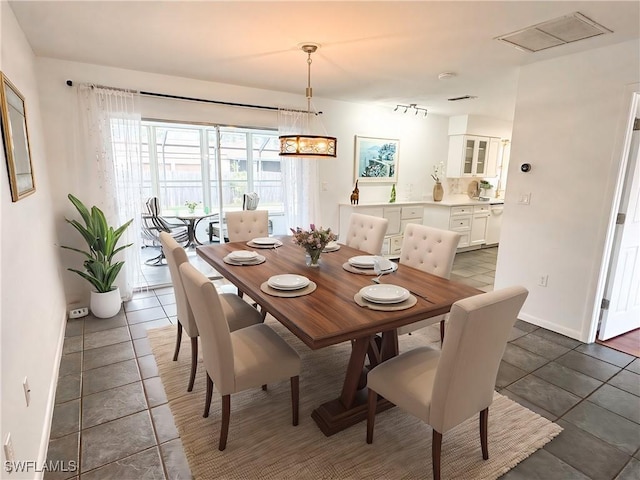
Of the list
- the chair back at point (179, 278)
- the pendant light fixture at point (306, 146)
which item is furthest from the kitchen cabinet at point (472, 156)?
the chair back at point (179, 278)

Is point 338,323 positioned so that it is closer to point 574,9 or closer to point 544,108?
point 574,9

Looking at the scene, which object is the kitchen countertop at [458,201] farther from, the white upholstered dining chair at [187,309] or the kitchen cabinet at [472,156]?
the white upholstered dining chair at [187,309]

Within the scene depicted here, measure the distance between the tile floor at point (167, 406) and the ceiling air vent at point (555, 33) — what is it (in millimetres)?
2415

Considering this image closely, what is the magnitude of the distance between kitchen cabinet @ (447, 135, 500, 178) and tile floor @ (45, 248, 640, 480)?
369cm

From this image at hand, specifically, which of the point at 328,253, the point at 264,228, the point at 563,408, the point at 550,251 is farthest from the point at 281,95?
the point at 563,408

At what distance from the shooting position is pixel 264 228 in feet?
12.1

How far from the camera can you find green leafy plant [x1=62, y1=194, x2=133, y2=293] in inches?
126

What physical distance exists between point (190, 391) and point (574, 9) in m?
3.37

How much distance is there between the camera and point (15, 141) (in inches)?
76.5

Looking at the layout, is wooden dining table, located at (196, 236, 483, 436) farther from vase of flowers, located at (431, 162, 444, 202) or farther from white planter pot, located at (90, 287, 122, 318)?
vase of flowers, located at (431, 162, 444, 202)

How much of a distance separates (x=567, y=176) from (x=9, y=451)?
4.01 m

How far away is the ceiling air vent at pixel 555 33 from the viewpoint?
226 cm

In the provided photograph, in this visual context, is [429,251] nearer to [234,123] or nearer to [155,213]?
Answer: [234,123]

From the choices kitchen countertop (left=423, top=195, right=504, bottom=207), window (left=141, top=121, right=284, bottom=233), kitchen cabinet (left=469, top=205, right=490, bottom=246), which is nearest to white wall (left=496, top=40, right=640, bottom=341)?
kitchen countertop (left=423, top=195, right=504, bottom=207)
